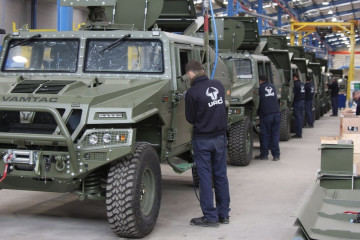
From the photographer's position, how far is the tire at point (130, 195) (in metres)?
5.53

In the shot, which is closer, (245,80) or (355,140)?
(355,140)

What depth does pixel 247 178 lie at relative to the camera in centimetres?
933

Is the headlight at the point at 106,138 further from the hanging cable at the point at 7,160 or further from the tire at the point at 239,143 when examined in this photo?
the tire at the point at 239,143

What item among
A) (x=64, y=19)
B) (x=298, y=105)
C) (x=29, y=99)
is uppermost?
(x=64, y=19)

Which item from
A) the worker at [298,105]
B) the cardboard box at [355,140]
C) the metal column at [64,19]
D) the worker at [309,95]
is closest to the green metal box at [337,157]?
the cardboard box at [355,140]

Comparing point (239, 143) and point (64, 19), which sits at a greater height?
point (64, 19)

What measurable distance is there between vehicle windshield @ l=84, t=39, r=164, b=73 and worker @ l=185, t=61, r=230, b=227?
2.10ft

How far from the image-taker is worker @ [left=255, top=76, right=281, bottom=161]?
1105cm

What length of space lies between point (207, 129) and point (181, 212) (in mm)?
1325

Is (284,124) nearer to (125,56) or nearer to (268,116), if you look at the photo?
(268,116)

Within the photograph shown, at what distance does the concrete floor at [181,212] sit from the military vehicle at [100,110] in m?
0.47

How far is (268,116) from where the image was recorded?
36.4 feet

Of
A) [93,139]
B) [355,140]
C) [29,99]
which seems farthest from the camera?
[355,140]

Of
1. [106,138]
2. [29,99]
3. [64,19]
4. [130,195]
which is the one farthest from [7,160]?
[64,19]
